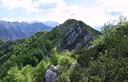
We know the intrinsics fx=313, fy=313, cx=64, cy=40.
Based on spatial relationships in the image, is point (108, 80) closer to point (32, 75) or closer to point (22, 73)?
point (32, 75)

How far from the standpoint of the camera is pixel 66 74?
10119 centimetres

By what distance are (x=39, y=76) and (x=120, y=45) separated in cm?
3684

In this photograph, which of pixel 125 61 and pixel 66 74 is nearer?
pixel 125 61

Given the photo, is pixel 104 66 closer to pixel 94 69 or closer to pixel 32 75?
pixel 94 69

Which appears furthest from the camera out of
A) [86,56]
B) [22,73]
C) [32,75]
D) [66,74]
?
[22,73]

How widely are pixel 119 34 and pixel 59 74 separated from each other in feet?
104

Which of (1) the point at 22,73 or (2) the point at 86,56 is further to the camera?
(1) the point at 22,73

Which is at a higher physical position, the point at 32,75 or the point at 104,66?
the point at 104,66

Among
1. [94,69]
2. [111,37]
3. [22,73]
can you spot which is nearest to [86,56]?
[111,37]

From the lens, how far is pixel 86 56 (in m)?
121

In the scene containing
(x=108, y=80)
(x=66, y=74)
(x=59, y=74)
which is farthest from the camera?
(x=59, y=74)

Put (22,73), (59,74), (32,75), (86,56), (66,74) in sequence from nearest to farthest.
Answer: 1. (66,74)
2. (59,74)
3. (86,56)
4. (32,75)
5. (22,73)

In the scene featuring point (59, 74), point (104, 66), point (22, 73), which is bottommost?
point (22, 73)

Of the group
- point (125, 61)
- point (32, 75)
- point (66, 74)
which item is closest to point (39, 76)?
point (32, 75)
